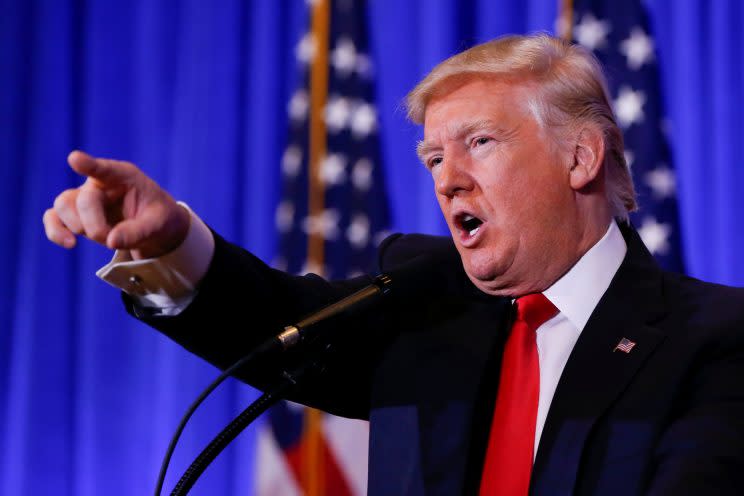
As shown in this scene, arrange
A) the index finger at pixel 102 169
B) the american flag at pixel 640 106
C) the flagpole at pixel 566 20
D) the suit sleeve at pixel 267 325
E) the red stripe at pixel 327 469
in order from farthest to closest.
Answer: the red stripe at pixel 327 469, the flagpole at pixel 566 20, the american flag at pixel 640 106, the suit sleeve at pixel 267 325, the index finger at pixel 102 169

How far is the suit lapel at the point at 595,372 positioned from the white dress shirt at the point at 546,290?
5cm

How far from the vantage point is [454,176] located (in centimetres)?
143

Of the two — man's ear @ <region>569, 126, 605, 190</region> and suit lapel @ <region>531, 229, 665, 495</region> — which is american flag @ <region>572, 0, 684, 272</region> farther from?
suit lapel @ <region>531, 229, 665, 495</region>

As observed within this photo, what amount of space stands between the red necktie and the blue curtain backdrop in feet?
4.99

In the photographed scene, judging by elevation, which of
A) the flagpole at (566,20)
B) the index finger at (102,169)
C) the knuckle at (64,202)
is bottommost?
the knuckle at (64,202)

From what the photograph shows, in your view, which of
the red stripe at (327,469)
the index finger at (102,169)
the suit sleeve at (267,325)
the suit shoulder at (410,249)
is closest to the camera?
the index finger at (102,169)

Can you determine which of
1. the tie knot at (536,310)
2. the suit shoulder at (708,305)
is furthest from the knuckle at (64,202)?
the suit shoulder at (708,305)

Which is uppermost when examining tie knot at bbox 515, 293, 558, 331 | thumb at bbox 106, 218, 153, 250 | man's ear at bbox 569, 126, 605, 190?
man's ear at bbox 569, 126, 605, 190

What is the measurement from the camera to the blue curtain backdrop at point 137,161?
124 inches

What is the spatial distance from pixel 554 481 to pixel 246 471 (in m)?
2.09

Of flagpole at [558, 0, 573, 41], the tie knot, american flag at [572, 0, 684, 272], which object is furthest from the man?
flagpole at [558, 0, 573, 41]

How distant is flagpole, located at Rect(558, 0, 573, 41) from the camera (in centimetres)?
279

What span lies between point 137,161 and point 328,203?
35.1 inches

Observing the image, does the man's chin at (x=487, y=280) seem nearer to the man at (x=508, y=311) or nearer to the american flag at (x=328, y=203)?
the man at (x=508, y=311)
